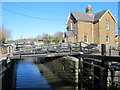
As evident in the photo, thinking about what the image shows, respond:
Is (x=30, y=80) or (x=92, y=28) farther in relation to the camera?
(x=92, y=28)

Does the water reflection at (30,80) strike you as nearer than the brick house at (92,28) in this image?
Yes

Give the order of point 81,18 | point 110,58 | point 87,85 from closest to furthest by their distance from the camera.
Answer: point 110,58
point 87,85
point 81,18

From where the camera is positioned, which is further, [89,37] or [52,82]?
[89,37]

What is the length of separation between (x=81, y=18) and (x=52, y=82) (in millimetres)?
19939

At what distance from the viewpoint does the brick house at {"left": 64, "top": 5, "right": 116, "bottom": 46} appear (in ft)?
96.5

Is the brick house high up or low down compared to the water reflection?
up

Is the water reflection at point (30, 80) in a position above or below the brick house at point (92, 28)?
below

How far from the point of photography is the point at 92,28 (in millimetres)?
30922

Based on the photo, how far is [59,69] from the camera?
14.9 metres

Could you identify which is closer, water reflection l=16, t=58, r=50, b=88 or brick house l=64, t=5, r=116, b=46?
water reflection l=16, t=58, r=50, b=88

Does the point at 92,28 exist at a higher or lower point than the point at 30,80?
higher

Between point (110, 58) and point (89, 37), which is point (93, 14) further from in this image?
point (110, 58)

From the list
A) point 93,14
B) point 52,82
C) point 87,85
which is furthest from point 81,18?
point 87,85

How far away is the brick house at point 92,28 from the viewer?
29.4 m
